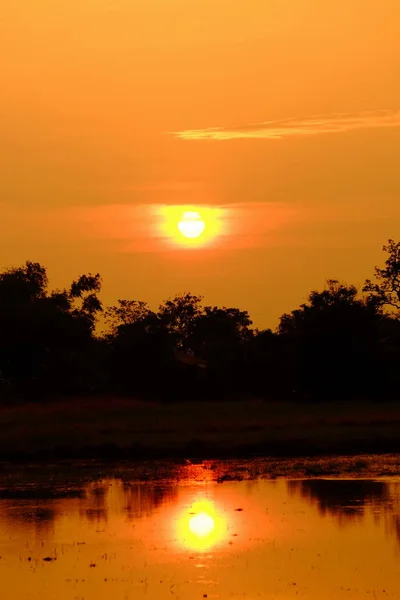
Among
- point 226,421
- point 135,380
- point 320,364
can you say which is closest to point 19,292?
point 135,380

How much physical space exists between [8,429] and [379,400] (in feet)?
73.6

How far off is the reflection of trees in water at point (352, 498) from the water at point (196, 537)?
1.0 inches

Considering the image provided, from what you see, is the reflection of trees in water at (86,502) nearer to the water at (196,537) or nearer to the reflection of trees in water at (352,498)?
the water at (196,537)

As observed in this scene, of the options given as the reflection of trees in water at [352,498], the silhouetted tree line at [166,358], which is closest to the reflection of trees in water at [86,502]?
the reflection of trees in water at [352,498]

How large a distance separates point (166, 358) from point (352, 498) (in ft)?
143

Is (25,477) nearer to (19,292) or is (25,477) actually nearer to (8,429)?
(8,429)

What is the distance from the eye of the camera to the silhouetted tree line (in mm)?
61312

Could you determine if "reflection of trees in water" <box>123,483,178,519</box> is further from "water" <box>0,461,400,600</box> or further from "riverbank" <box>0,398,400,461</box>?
"riverbank" <box>0,398,400,461</box>

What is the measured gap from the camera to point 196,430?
43031mm

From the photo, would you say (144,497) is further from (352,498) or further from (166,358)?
(166,358)

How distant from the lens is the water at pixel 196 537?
16578 mm

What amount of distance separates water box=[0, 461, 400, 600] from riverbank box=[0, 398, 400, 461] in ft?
18.0

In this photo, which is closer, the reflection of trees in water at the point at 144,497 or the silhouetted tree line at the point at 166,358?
the reflection of trees in water at the point at 144,497

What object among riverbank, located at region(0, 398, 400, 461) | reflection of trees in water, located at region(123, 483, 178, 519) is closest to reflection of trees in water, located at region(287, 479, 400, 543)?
reflection of trees in water, located at region(123, 483, 178, 519)
